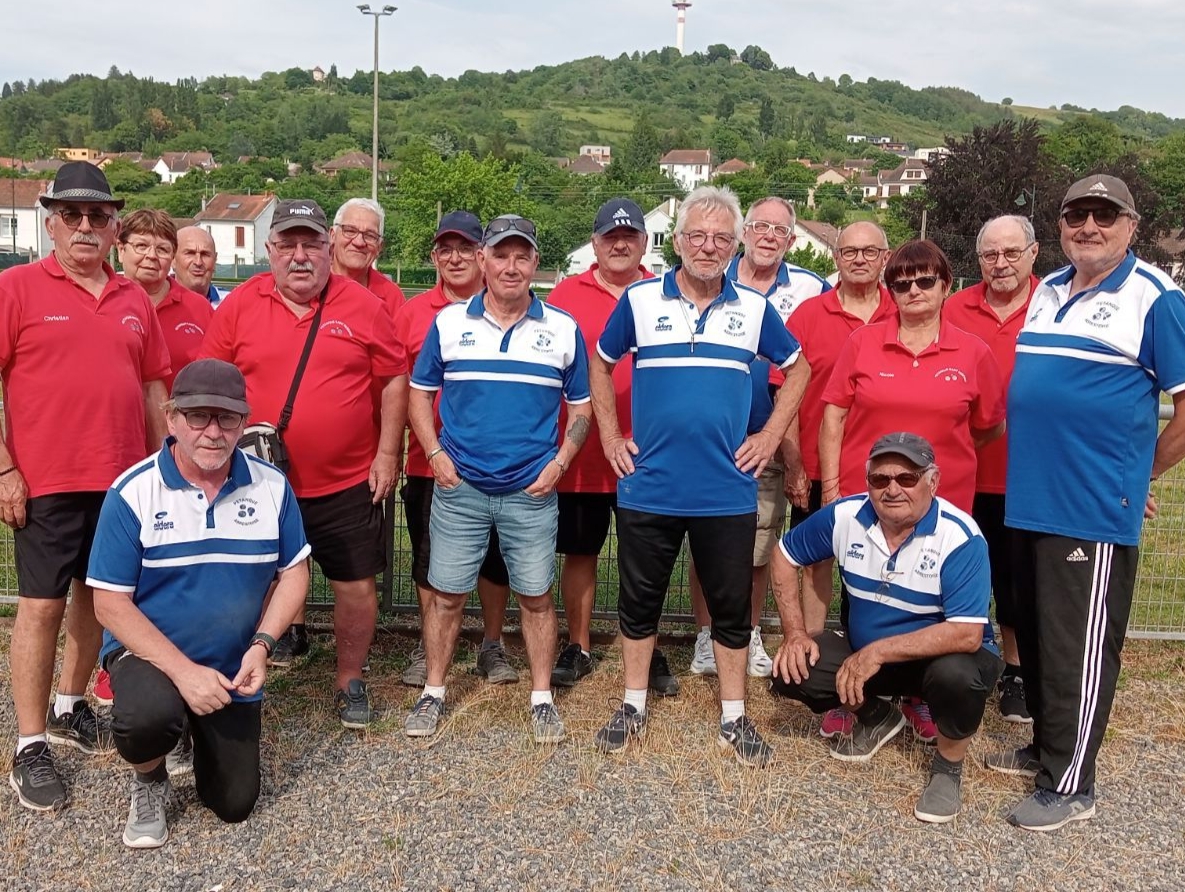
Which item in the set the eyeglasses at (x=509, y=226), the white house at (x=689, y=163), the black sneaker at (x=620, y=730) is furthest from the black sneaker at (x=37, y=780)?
the white house at (x=689, y=163)

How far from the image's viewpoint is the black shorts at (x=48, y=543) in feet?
13.3

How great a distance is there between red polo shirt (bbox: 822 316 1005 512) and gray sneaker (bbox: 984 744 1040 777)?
112cm

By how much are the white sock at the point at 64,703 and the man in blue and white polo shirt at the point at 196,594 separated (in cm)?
82

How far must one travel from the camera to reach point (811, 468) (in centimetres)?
516

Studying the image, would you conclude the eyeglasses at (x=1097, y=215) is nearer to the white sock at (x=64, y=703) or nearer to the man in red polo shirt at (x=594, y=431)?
the man in red polo shirt at (x=594, y=431)

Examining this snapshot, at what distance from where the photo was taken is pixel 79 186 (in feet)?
13.4

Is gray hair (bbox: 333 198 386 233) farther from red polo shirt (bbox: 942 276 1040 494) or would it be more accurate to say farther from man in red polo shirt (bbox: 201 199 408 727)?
red polo shirt (bbox: 942 276 1040 494)

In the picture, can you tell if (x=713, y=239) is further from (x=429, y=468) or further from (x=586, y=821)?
(x=586, y=821)

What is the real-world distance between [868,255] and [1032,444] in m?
1.40

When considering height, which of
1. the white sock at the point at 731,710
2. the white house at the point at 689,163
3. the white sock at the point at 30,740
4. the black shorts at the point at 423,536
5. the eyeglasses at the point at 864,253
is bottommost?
the white sock at the point at 30,740

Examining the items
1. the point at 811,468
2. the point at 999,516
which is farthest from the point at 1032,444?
the point at 811,468

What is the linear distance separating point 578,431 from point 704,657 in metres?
1.67

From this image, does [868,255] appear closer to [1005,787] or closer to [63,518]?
[1005,787]

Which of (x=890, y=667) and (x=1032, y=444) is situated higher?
(x=1032, y=444)
